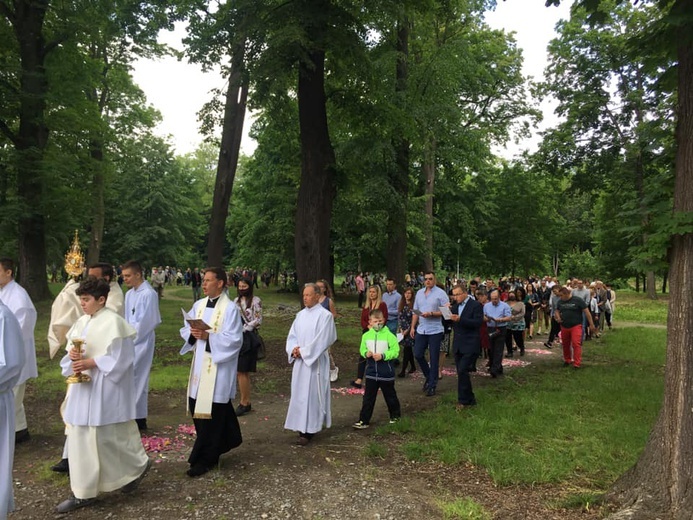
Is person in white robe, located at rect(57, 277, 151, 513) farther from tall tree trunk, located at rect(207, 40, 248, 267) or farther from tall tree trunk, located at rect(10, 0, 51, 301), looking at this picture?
tall tree trunk, located at rect(10, 0, 51, 301)

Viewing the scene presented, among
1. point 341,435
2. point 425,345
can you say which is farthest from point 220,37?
point 341,435

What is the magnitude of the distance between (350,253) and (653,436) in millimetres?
28932

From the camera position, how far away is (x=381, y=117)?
549 inches

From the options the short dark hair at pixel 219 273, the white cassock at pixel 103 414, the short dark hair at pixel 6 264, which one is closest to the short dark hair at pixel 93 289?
the white cassock at pixel 103 414

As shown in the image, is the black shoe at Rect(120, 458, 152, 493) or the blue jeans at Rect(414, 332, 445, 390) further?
the blue jeans at Rect(414, 332, 445, 390)

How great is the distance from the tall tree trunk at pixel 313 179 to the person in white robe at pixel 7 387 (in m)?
8.02

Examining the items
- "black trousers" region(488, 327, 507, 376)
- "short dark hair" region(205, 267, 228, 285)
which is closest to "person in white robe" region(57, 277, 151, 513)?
"short dark hair" region(205, 267, 228, 285)

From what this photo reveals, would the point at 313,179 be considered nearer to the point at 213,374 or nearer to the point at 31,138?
the point at 213,374

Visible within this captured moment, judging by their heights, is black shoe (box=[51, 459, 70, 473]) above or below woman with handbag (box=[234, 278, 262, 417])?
below

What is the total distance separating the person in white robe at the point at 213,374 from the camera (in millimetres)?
5301

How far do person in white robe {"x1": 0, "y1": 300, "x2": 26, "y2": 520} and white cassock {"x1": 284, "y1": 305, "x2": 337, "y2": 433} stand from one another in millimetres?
3183

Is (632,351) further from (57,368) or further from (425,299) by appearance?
(57,368)

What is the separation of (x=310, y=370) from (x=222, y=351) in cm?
143

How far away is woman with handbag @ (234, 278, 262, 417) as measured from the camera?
7.55 meters
